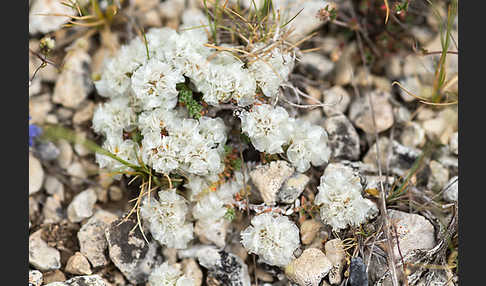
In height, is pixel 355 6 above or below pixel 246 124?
above

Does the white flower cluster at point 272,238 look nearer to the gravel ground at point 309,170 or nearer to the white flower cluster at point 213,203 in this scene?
the gravel ground at point 309,170

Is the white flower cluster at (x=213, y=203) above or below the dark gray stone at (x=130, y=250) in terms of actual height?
above

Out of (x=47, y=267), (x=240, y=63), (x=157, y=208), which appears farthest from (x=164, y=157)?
(x=47, y=267)

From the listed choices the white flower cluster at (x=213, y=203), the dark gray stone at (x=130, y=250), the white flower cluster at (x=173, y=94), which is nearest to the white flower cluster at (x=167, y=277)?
the dark gray stone at (x=130, y=250)

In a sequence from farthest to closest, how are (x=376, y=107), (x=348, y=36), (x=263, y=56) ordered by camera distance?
(x=348, y=36) → (x=376, y=107) → (x=263, y=56)

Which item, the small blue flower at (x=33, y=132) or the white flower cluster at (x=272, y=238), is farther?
the small blue flower at (x=33, y=132)

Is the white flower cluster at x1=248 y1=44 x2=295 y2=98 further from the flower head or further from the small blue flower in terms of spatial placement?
the small blue flower

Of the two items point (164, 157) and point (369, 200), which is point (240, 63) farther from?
point (369, 200)
